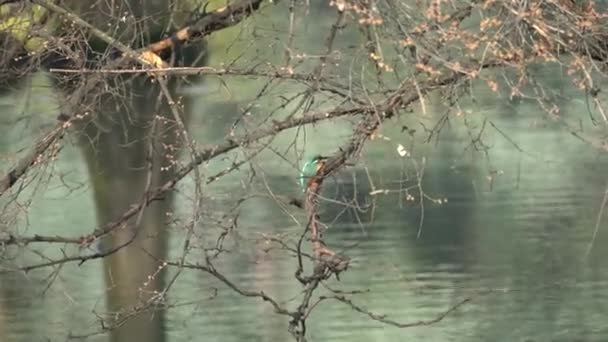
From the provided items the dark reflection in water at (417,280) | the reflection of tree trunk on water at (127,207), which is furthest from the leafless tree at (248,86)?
the dark reflection in water at (417,280)

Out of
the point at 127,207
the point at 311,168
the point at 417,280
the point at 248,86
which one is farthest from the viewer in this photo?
the point at 417,280

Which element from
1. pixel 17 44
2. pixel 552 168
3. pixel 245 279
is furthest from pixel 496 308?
pixel 17 44

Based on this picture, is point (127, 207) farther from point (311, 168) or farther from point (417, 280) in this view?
point (417, 280)

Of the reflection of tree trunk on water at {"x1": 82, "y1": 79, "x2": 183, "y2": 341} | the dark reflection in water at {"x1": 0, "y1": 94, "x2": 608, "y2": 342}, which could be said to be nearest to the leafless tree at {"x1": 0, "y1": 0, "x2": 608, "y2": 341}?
the reflection of tree trunk on water at {"x1": 82, "y1": 79, "x2": 183, "y2": 341}

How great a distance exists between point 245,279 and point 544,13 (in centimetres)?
426

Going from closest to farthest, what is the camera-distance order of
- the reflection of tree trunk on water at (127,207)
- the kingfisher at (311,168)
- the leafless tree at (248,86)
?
the leafless tree at (248,86)
the kingfisher at (311,168)
the reflection of tree trunk on water at (127,207)

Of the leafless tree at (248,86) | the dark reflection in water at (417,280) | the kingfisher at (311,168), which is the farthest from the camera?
the dark reflection in water at (417,280)

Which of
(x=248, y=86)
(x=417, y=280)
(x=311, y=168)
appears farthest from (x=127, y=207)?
(x=417, y=280)

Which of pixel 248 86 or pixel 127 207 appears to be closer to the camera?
pixel 248 86

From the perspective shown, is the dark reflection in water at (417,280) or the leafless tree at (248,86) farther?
the dark reflection in water at (417,280)

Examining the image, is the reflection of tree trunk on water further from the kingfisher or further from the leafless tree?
the kingfisher

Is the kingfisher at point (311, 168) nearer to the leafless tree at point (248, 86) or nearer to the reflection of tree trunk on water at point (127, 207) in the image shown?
the leafless tree at point (248, 86)

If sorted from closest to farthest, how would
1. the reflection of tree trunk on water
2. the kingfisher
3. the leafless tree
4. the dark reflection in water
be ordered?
the leafless tree → the kingfisher → the reflection of tree trunk on water → the dark reflection in water

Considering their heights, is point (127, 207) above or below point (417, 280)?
above
